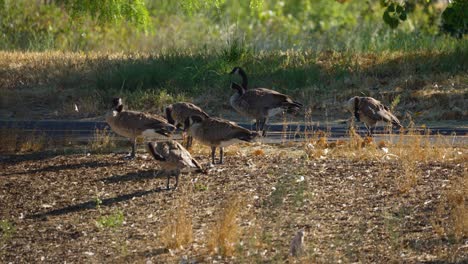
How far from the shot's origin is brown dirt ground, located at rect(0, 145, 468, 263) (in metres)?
10.3

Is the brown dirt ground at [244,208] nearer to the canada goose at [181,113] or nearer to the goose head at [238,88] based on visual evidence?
the canada goose at [181,113]

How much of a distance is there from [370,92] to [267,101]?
13.5 ft

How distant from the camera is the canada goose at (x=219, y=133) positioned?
14160 millimetres

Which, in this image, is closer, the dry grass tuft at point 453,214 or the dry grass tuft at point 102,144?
the dry grass tuft at point 453,214

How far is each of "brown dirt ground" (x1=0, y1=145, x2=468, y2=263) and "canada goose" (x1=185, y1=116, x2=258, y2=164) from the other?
43 cm

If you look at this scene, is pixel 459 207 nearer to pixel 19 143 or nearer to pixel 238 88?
pixel 238 88

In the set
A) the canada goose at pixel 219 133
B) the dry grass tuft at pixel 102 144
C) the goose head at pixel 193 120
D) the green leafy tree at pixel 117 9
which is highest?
the green leafy tree at pixel 117 9

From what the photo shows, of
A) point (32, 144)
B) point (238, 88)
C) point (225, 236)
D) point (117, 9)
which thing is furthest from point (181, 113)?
point (225, 236)

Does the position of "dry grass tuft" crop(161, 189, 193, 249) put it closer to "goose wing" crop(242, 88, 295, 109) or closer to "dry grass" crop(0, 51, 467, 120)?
"goose wing" crop(242, 88, 295, 109)

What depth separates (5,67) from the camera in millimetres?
22500

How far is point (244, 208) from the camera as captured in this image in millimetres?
11938

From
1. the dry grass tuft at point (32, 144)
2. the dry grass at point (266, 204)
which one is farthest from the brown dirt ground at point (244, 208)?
the dry grass tuft at point (32, 144)

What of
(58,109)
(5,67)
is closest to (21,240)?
(58,109)

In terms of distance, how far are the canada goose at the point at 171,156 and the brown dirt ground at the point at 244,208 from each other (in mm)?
378
